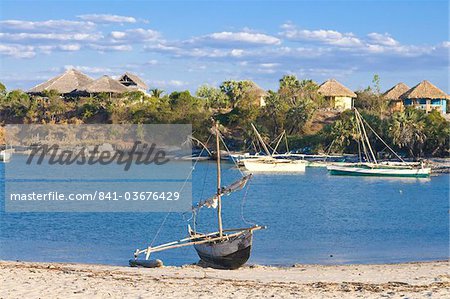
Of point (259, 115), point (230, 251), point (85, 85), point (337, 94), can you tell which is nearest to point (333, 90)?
point (337, 94)

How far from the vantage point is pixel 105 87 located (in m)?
84.0

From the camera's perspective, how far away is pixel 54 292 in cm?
1273

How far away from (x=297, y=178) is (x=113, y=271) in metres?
36.8

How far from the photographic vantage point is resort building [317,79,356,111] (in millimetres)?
82688

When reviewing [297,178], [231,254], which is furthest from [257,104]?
[231,254]

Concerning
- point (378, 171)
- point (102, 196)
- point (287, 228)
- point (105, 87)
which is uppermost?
point (105, 87)

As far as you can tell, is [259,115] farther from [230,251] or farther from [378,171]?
[230,251]

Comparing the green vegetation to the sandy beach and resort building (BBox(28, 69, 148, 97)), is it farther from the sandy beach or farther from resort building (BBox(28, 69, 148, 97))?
the sandy beach

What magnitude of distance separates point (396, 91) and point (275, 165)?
103ft

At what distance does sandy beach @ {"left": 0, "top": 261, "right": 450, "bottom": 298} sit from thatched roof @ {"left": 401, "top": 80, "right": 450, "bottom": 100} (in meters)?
61.9

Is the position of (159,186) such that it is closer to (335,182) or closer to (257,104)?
(335,182)

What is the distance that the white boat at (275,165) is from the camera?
57.1m

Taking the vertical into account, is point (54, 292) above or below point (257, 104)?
below

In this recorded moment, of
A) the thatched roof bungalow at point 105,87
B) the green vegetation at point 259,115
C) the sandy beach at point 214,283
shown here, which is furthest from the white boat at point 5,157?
the sandy beach at point 214,283
